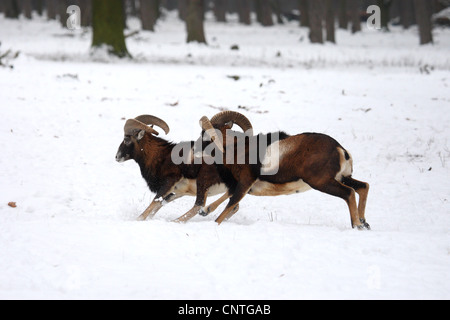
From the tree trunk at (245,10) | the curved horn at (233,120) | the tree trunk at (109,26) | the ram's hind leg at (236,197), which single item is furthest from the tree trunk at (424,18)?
the ram's hind leg at (236,197)

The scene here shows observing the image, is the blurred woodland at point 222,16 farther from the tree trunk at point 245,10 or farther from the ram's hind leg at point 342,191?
the ram's hind leg at point 342,191

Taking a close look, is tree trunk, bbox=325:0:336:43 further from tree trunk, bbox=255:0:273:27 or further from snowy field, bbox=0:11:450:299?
tree trunk, bbox=255:0:273:27

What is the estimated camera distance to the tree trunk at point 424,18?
32.4m

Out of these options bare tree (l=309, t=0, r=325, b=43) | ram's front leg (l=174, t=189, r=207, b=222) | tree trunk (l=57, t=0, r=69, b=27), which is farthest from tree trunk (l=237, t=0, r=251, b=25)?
ram's front leg (l=174, t=189, r=207, b=222)

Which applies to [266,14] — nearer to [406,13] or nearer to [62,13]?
[406,13]

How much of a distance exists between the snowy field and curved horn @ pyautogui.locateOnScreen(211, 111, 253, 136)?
1.50 metres

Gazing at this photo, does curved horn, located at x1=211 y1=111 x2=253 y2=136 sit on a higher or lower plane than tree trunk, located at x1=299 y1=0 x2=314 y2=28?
lower

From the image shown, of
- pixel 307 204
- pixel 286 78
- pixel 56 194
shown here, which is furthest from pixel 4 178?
pixel 286 78

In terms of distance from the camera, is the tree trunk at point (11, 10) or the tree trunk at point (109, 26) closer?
the tree trunk at point (109, 26)

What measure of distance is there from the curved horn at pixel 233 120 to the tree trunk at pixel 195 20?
20.2 m

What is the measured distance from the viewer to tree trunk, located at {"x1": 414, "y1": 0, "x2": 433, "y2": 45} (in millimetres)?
32438

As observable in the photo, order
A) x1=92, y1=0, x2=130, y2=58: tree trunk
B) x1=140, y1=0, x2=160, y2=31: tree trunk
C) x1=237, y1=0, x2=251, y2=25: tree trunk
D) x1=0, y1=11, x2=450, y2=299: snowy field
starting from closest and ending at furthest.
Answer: x1=0, y1=11, x2=450, y2=299: snowy field → x1=92, y1=0, x2=130, y2=58: tree trunk → x1=140, y1=0, x2=160, y2=31: tree trunk → x1=237, y1=0, x2=251, y2=25: tree trunk

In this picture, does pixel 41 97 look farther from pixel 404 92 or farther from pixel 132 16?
pixel 132 16

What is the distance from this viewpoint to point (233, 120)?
8.62 meters
